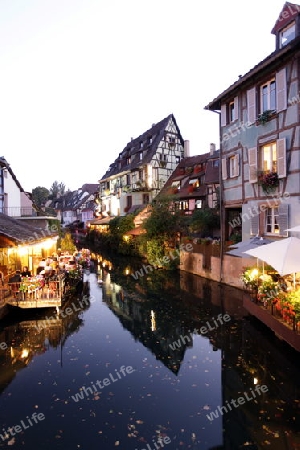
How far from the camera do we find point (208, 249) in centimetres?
2092

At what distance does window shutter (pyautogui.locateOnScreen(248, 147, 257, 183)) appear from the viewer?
54.5ft

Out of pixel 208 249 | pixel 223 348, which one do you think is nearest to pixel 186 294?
pixel 208 249

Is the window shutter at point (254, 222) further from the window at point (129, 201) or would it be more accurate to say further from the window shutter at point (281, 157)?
the window at point (129, 201)

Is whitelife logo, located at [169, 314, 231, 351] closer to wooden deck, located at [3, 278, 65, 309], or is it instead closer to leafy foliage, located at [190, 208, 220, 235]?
wooden deck, located at [3, 278, 65, 309]

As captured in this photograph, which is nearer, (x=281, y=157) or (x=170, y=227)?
(x=281, y=157)

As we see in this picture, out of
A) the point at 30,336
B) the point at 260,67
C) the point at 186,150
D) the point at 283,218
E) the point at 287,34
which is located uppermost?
the point at 186,150

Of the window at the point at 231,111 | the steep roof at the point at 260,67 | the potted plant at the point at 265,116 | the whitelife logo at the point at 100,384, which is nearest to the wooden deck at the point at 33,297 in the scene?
the whitelife logo at the point at 100,384

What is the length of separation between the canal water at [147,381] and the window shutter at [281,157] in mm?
6436

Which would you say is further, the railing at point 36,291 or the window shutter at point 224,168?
the window shutter at point 224,168

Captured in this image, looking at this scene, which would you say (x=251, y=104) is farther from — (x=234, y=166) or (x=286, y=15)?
(x=286, y=15)

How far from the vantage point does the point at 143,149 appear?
1682 inches

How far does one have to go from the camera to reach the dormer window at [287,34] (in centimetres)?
1491

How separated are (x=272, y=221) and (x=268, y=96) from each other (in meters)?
6.14

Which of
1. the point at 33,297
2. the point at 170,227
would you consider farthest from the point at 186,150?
the point at 33,297
